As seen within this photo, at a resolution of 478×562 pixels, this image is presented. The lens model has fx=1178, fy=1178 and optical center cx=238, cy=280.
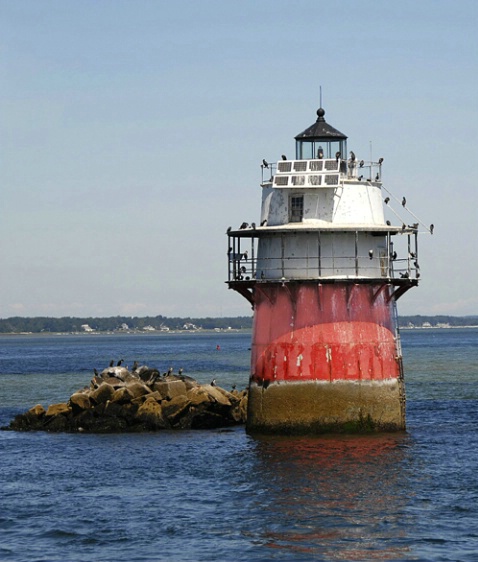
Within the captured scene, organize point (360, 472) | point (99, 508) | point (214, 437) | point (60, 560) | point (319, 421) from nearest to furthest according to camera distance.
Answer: point (60, 560)
point (99, 508)
point (360, 472)
point (319, 421)
point (214, 437)

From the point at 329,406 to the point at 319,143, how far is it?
28.7 feet

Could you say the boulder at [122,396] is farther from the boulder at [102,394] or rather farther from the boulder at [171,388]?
the boulder at [171,388]

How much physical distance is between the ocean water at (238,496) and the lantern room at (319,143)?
30.5ft

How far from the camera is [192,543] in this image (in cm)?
2484

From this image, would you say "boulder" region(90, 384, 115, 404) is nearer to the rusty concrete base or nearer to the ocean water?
the ocean water

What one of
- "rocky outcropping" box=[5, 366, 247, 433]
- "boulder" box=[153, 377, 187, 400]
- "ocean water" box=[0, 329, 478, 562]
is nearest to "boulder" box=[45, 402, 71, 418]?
"rocky outcropping" box=[5, 366, 247, 433]

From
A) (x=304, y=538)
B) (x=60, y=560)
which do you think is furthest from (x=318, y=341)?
(x=60, y=560)

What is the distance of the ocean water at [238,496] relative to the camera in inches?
968

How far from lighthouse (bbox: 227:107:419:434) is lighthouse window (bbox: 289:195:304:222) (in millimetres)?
32

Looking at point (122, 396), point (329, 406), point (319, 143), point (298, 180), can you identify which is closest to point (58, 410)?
point (122, 396)

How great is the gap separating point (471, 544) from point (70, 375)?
65219 mm

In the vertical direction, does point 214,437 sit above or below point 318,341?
below

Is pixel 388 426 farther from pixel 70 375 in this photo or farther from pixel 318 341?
pixel 70 375

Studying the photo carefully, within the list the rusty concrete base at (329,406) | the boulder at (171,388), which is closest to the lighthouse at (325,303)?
the rusty concrete base at (329,406)
